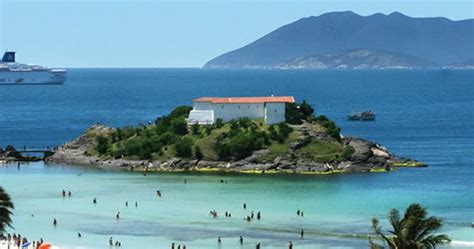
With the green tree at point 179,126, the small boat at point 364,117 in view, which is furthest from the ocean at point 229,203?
the small boat at point 364,117

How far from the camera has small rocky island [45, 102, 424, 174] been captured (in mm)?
120375

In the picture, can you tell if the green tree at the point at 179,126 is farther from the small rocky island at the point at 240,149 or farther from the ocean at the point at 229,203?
the ocean at the point at 229,203

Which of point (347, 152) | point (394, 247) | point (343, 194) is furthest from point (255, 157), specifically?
point (394, 247)

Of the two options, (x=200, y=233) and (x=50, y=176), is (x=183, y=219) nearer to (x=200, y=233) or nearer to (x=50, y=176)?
(x=200, y=233)

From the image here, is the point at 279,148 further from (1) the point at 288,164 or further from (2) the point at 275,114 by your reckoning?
(2) the point at 275,114

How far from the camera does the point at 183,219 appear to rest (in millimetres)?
92438

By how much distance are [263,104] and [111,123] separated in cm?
6524

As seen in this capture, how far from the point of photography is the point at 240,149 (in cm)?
12181

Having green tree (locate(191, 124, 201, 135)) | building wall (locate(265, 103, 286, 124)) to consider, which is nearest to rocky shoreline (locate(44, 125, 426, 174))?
building wall (locate(265, 103, 286, 124))

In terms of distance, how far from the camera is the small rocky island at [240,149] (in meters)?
120

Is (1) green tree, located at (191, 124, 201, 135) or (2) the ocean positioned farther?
(1) green tree, located at (191, 124, 201, 135)

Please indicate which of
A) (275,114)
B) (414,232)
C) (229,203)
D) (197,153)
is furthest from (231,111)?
(414,232)

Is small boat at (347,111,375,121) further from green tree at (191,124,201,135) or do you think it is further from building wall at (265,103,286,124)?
green tree at (191,124,201,135)

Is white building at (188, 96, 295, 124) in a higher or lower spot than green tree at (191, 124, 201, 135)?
higher
